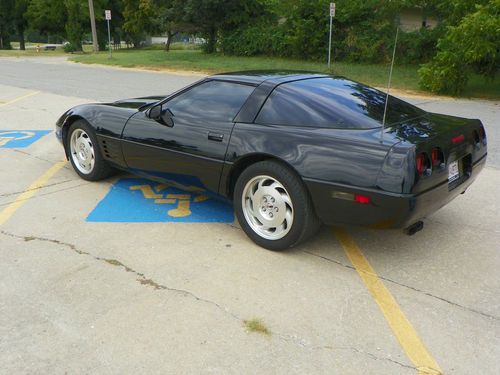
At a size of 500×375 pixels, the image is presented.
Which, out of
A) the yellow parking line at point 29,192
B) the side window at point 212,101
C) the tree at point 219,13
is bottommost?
the yellow parking line at point 29,192

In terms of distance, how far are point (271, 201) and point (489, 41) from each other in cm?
1134

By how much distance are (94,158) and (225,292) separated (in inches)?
108

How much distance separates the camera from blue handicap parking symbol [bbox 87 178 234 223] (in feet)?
14.5

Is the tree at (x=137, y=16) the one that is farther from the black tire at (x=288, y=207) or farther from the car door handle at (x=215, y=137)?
the black tire at (x=288, y=207)

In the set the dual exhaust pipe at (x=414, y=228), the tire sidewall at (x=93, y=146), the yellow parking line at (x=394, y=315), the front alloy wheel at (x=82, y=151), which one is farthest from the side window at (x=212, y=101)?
the dual exhaust pipe at (x=414, y=228)

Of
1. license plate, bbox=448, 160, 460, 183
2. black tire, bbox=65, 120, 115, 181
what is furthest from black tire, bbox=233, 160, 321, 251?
black tire, bbox=65, 120, 115, 181

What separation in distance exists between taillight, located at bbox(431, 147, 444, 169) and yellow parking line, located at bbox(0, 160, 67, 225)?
3.71 meters

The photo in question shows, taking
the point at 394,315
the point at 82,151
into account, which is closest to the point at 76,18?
the point at 82,151

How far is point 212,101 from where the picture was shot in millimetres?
4230

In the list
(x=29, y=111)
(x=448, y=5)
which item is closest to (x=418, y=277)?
(x=29, y=111)

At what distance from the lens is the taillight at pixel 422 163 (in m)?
3.15

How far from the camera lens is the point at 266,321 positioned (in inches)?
114

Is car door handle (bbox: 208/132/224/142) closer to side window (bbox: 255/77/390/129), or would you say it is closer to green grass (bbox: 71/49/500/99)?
side window (bbox: 255/77/390/129)

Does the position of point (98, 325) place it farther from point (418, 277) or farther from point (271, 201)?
point (418, 277)
